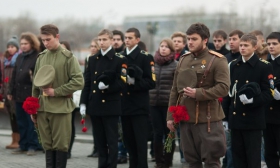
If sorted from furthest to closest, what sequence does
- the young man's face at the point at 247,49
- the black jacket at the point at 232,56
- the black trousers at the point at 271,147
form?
the black jacket at the point at 232,56, the black trousers at the point at 271,147, the young man's face at the point at 247,49

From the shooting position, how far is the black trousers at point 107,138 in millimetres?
10109

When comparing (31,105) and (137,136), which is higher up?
(31,105)

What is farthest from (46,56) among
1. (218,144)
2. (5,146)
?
(5,146)

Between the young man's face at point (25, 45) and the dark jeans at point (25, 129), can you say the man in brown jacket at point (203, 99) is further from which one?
the dark jeans at point (25, 129)

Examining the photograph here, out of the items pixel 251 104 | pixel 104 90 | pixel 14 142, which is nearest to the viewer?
pixel 251 104

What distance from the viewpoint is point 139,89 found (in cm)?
1038

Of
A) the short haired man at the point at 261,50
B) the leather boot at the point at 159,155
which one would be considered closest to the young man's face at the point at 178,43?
the short haired man at the point at 261,50

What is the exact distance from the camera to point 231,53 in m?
11.1

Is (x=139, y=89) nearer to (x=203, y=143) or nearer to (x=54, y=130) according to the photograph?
(x=54, y=130)

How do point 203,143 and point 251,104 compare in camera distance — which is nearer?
point 203,143

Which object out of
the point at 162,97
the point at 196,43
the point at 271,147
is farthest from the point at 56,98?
the point at 271,147

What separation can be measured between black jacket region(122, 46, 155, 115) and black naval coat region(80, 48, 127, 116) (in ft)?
1.04

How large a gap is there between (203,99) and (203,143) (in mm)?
545

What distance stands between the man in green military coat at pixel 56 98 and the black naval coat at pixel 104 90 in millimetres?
540
